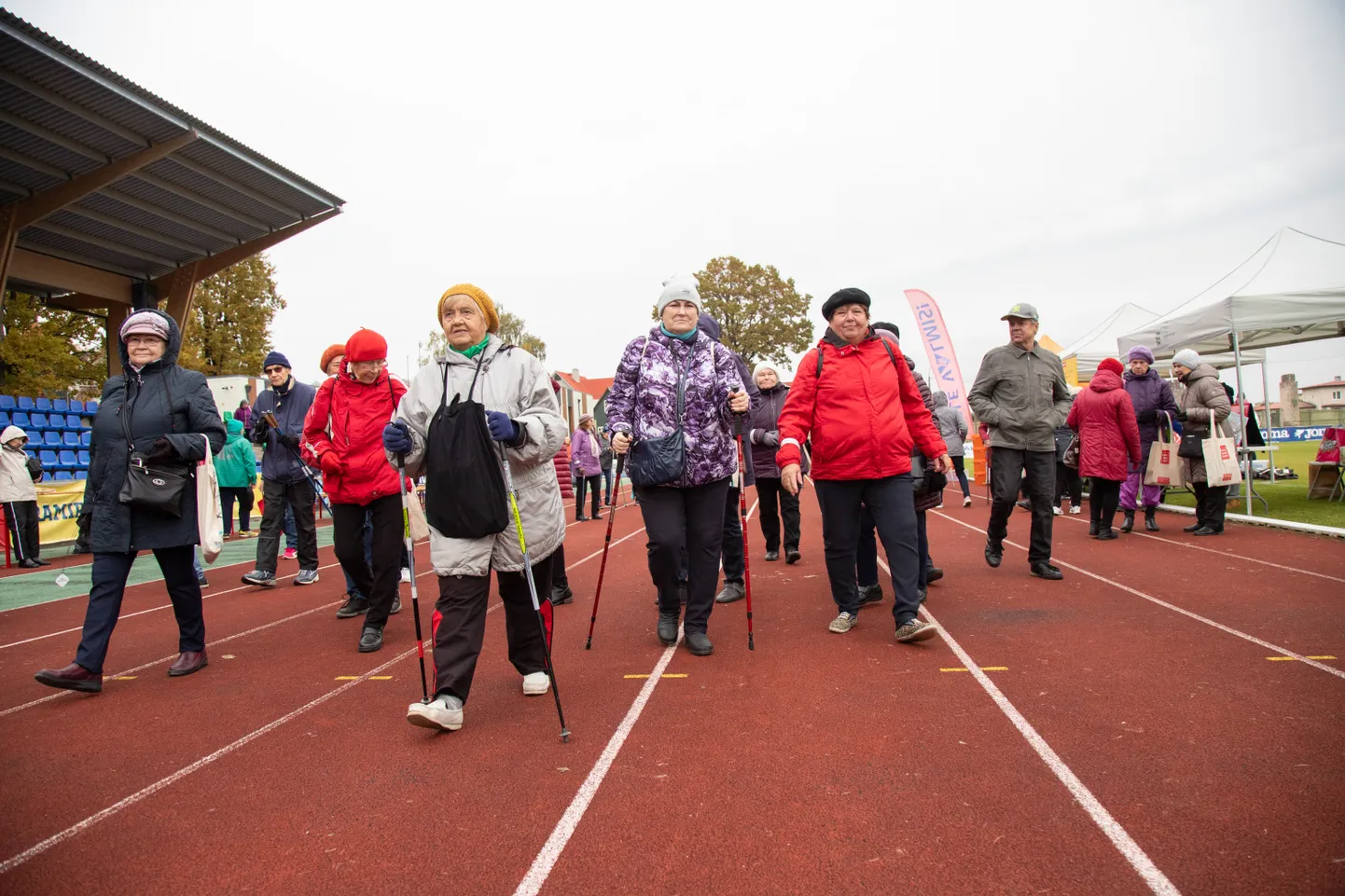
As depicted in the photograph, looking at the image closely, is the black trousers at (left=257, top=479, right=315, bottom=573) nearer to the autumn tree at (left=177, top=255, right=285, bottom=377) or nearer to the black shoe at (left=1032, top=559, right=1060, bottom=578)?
the black shoe at (left=1032, top=559, right=1060, bottom=578)

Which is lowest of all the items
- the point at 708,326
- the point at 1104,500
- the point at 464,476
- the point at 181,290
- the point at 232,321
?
the point at 1104,500

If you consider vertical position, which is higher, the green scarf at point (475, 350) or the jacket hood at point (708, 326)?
the jacket hood at point (708, 326)

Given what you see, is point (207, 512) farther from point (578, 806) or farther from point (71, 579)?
point (71, 579)

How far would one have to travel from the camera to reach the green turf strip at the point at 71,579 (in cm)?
791

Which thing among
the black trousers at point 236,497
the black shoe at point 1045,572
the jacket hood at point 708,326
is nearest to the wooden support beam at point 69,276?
the black trousers at point 236,497

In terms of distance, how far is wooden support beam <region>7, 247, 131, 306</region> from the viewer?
62.5ft

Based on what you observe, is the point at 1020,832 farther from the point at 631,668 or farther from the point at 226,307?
the point at 226,307

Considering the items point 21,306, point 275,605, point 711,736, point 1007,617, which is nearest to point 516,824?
point 711,736

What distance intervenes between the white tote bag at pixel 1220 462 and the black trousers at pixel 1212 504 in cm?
8

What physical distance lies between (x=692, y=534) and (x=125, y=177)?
55.3 ft

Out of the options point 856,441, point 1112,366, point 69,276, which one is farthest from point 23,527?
point 1112,366

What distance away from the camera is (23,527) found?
10.6 metres

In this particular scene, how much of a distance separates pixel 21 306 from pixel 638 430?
108 ft

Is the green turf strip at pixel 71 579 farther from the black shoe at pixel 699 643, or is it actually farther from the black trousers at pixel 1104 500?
the black trousers at pixel 1104 500
